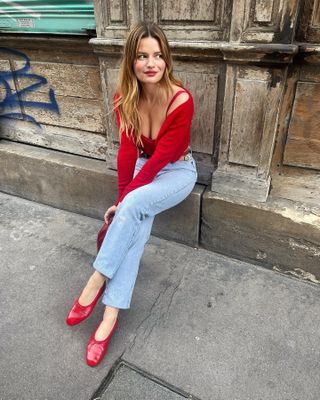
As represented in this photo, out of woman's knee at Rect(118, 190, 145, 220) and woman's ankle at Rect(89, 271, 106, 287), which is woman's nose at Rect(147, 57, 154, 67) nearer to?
woman's knee at Rect(118, 190, 145, 220)

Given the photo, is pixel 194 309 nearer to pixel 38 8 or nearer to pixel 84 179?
pixel 84 179

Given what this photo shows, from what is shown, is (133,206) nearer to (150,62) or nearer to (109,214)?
(109,214)

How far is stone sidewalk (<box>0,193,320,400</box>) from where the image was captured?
5.93 ft

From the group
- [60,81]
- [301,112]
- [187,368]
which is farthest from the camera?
[60,81]

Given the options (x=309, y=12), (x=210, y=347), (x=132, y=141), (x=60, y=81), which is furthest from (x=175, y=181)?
(x=60, y=81)

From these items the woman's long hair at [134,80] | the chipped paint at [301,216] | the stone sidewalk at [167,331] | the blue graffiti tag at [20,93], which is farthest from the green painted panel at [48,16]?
the chipped paint at [301,216]

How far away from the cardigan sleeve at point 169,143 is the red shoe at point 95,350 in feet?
2.95

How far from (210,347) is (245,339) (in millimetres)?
222

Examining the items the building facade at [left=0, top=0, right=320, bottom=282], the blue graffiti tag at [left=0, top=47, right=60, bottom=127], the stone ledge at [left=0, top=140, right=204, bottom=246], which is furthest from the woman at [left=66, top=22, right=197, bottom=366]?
the blue graffiti tag at [left=0, top=47, right=60, bottom=127]

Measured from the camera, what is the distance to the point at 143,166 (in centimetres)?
214

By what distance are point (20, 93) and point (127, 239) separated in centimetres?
218

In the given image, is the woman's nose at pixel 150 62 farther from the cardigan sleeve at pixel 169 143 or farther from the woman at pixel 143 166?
the cardigan sleeve at pixel 169 143

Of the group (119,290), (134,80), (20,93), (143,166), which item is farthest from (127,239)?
(20,93)

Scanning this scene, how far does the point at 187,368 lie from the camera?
1892mm
